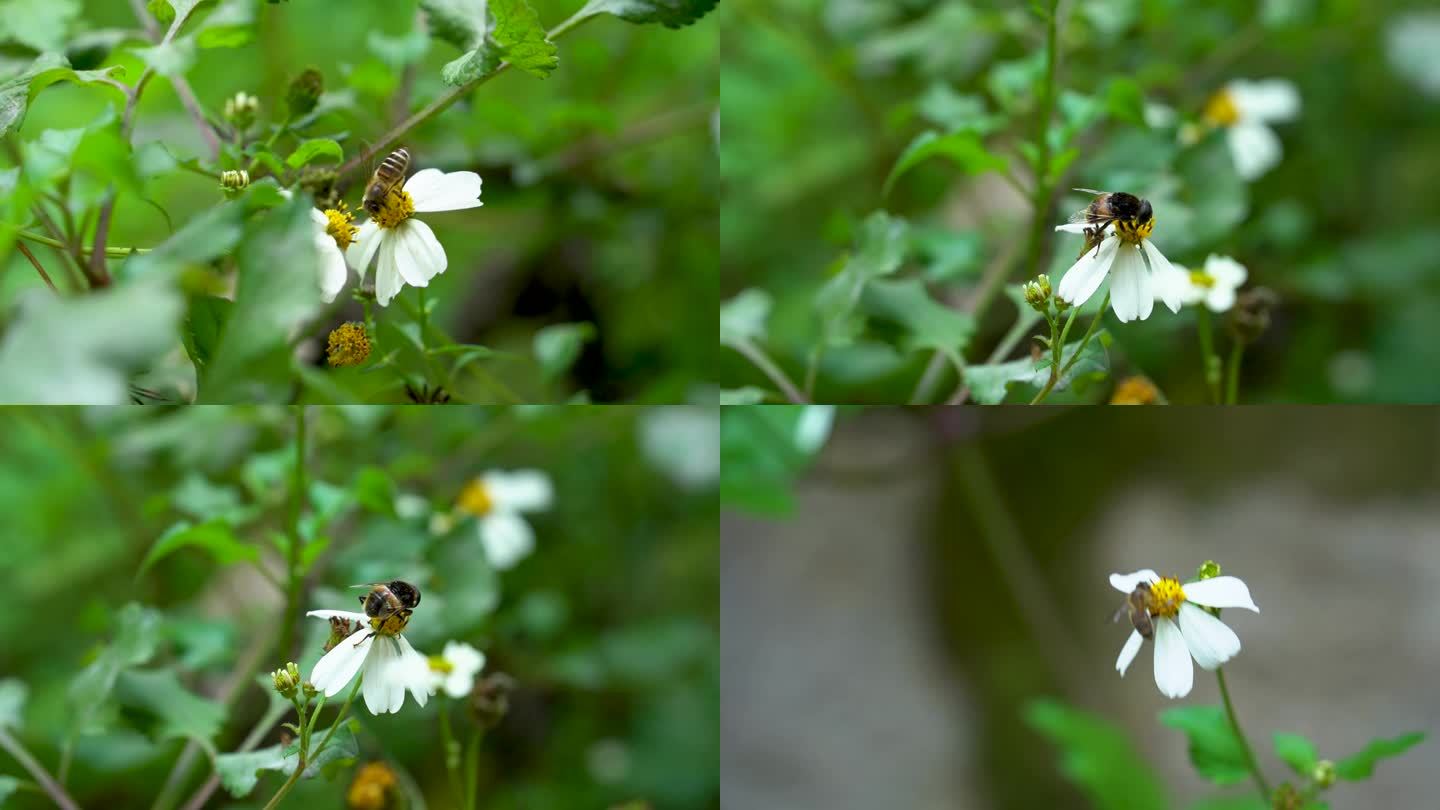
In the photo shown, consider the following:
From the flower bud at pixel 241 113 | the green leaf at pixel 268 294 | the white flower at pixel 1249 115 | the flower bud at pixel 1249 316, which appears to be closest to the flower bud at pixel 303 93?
the flower bud at pixel 241 113

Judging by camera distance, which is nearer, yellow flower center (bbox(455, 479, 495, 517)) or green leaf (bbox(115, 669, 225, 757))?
green leaf (bbox(115, 669, 225, 757))

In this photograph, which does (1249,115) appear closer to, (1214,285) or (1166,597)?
(1214,285)

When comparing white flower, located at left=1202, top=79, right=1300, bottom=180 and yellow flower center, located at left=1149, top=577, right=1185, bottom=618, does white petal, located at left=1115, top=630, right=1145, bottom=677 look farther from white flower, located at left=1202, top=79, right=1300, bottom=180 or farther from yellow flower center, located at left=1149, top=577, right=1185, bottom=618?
white flower, located at left=1202, top=79, right=1300, bottom=180

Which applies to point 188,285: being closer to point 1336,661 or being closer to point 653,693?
point 653,693

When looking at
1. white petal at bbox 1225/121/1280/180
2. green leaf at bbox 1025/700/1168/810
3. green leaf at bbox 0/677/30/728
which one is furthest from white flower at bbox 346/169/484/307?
white petal at bbox 1225/121/1280/180

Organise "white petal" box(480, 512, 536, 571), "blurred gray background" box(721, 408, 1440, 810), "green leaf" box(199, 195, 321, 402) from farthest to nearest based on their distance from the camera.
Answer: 1. "blurred gray background" box(721, 408, 1440, 810)
2. "white petal" box(480, 512, 536, 571)
3. "green leaf" box(199, 195, 321, 402)

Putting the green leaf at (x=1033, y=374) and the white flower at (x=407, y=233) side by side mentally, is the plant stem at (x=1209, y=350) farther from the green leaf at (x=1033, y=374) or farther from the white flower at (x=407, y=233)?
the white flower at (x=407, y=233)
